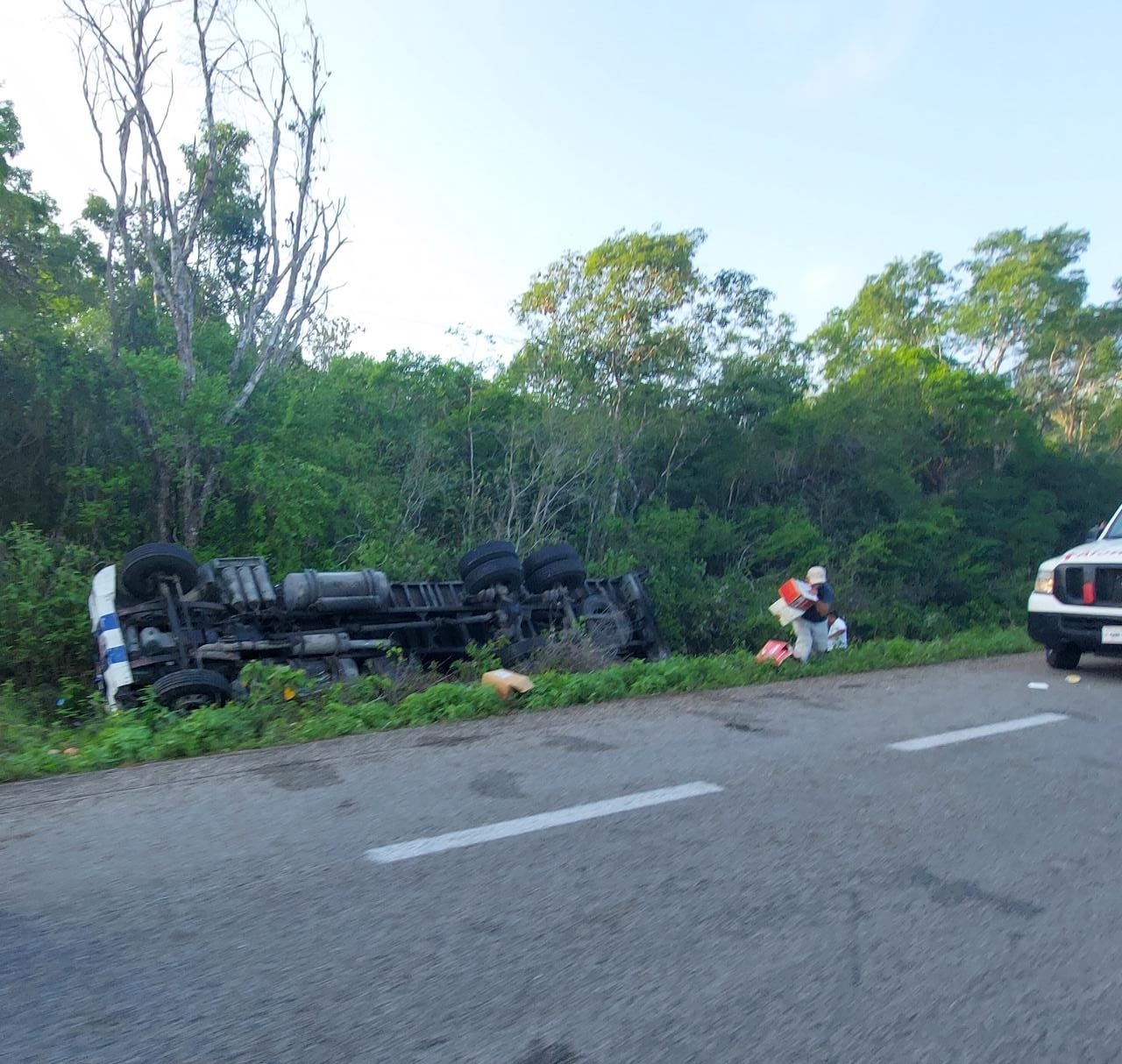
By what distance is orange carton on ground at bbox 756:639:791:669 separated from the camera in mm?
11281

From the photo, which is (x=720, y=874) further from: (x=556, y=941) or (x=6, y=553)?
(x=6, y=553)

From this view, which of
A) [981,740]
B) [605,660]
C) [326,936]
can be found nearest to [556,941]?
[326,936]

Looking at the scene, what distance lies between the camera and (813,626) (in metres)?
11.8

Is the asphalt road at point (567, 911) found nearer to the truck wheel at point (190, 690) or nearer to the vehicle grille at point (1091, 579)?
the truck wheel at point (190, 690)

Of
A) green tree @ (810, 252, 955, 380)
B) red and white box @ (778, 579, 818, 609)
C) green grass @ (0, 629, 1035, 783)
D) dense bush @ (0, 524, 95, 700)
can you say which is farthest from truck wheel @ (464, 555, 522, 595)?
green tree @ (810, 252, 955, 380)

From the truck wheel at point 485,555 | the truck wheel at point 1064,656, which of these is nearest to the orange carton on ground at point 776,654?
the truck wheel at point 1064,656

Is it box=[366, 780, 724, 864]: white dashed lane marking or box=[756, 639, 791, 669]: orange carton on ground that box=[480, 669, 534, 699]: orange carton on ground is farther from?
box=[756, 639, 791, 669]: orange carton on ground

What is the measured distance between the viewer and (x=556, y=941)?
370 cm

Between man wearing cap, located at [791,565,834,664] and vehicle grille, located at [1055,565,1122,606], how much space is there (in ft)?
8.16

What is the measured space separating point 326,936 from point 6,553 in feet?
35.6

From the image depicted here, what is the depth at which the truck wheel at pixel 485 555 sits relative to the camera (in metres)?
12.7

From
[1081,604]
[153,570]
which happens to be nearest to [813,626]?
[1081,604]

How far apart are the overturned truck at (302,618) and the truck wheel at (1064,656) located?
5.18 m

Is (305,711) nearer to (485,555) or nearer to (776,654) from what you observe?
(485,555)
